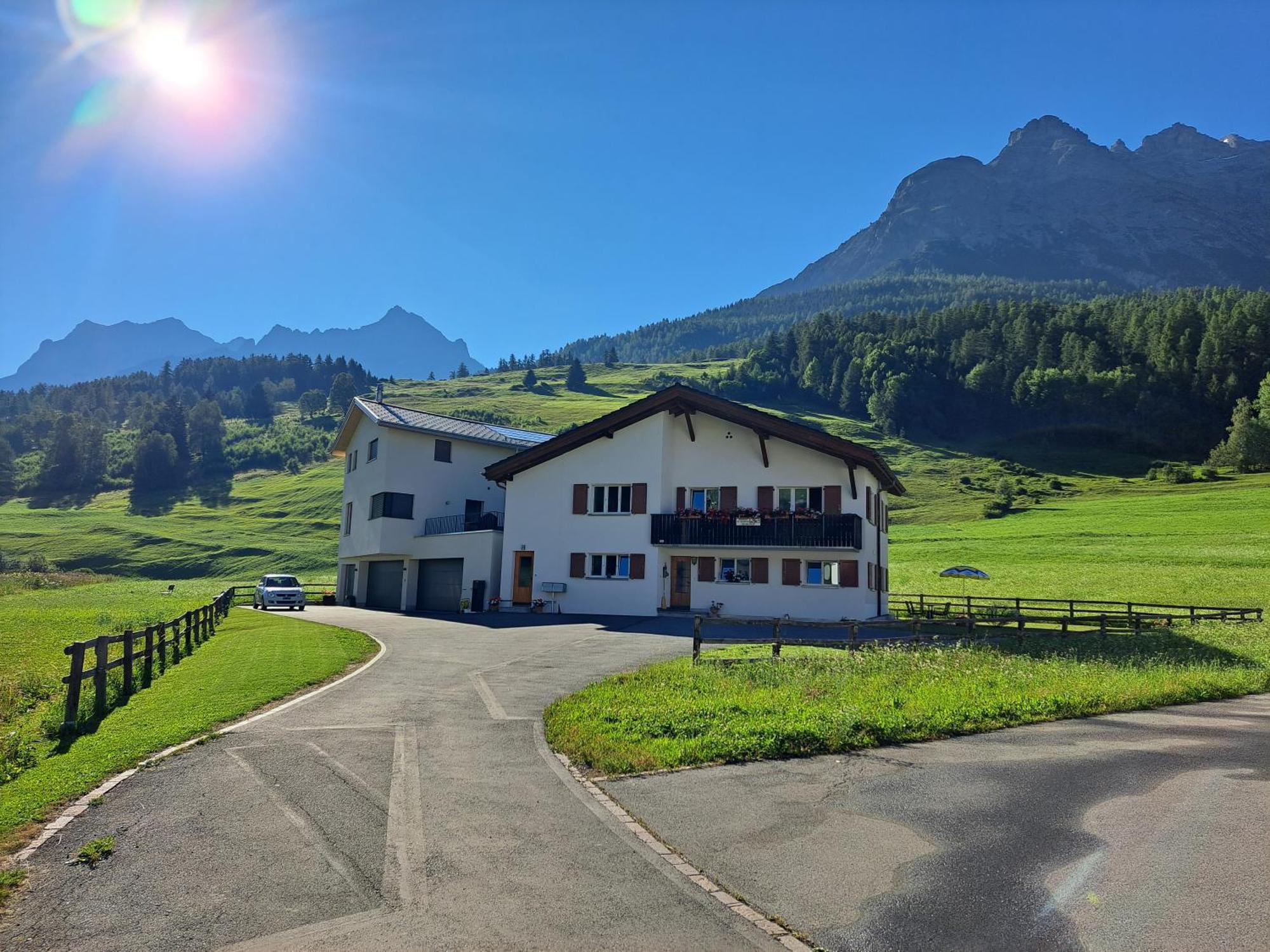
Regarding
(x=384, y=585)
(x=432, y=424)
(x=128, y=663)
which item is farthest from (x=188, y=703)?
(x=384, y=585)

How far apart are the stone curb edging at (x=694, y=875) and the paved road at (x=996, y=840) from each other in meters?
0.12

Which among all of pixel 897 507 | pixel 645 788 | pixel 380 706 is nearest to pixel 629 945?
pixel 645 788

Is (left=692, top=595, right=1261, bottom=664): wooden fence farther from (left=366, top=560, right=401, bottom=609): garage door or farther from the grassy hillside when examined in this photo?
the grassy hillside

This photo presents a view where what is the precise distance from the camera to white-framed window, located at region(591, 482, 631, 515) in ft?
123

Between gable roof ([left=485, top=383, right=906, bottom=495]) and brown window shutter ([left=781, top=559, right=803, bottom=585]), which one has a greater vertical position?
gable roof ([left=485, top=383, right=906, bottom=495])

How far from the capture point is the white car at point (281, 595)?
1582 inches

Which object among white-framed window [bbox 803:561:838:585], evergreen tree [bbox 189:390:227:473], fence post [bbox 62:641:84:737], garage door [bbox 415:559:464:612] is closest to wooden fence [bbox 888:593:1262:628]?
white-framed window [bbox 803:561:838:585]

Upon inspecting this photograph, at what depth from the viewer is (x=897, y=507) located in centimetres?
9000

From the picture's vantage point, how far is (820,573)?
3456cm

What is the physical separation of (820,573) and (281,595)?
2542 centimetres

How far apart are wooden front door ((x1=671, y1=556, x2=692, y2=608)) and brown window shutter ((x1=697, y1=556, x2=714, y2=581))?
61 centimetres

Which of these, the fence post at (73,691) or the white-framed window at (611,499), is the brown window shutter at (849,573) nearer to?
the white-framed window at (611,499)

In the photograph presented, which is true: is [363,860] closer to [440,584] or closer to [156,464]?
[440,584]

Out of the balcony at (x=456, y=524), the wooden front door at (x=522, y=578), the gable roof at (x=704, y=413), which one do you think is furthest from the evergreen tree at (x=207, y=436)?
the gable roof at (x=704, y=413)
